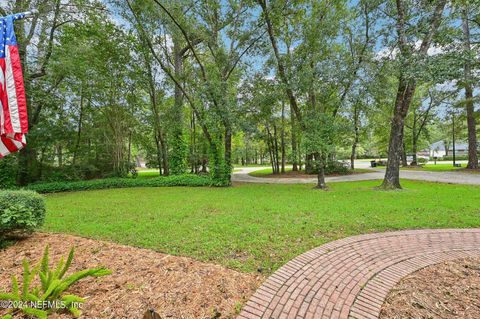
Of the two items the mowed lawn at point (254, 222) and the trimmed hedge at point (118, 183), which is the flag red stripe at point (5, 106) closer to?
the mowed lawn at point (254, 222)

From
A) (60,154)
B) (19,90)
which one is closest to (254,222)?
(19,90)

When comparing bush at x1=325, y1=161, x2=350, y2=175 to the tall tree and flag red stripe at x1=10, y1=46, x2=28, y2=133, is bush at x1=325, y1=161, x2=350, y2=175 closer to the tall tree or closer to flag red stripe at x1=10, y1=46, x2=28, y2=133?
the tall tree

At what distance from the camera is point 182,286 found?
8.23 ft

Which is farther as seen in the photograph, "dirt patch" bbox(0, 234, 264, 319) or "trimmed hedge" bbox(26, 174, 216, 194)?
"trimmed hedge" bbox(26, 174, 216, 194)

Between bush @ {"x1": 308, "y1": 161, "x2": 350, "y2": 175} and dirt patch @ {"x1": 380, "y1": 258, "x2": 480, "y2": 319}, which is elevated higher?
bush @ {"x1": 308, "y1": 161, "x2": 350, "y2": 175}

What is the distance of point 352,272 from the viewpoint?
2873mm

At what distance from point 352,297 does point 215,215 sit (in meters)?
3.76

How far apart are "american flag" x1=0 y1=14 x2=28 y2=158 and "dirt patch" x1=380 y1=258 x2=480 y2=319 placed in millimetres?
3946

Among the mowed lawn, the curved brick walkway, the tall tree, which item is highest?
the tall tree

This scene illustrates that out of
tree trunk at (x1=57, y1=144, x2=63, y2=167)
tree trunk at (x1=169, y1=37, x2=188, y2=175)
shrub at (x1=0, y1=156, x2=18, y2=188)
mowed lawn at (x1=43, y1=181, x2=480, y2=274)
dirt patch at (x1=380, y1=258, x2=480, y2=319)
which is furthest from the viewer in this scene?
tree trunk at (x1=169, y1=37, x2=188, y2=175)

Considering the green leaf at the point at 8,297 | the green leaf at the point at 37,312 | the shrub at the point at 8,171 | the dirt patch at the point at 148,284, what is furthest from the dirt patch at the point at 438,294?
the shrub at the point at 8,171

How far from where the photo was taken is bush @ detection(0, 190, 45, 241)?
3602 mm

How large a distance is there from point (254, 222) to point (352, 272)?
236 cm

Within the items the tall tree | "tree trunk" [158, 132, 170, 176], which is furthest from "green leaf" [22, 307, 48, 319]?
"tree trunk" [158, 132, 170, 176]
